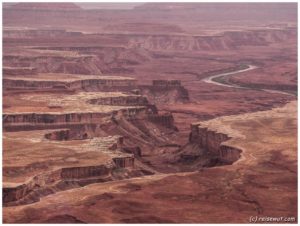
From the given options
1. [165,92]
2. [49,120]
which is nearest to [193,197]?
[49,120]

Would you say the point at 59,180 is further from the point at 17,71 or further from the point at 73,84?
the point at 17,71

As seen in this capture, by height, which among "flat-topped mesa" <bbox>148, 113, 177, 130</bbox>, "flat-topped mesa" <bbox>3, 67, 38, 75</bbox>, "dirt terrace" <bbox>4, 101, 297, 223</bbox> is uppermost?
"flat-topped mesa" <bbox>3, 67, 38, 75</bbox>

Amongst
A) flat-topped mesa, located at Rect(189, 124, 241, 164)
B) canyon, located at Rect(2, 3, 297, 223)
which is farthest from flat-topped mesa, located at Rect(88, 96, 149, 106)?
flat-topped mesa, located at Rect(189, 124, 241, 164)

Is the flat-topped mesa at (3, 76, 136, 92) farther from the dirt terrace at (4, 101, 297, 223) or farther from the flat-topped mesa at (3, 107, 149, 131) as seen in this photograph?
the dirt terrace at (4, 101, 297, 223)

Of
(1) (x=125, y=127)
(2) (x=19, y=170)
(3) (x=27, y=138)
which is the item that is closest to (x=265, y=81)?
(1) (x=125, y=127)

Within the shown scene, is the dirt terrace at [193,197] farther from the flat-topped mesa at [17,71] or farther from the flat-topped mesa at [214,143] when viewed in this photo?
the flat-topped mesa at [17,71]

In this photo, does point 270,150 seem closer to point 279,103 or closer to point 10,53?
point 279,103
